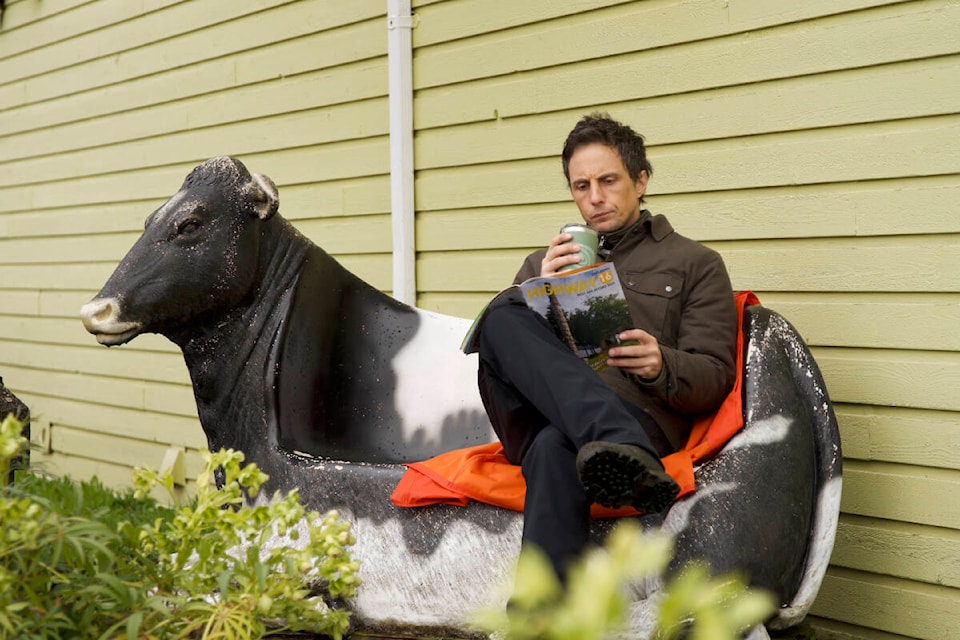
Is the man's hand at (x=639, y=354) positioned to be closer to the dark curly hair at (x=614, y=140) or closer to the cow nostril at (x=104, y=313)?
the dark curly hair at (x=614, y=140)

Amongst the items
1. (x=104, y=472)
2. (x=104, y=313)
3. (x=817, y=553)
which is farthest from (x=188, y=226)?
(x=104, y=472)

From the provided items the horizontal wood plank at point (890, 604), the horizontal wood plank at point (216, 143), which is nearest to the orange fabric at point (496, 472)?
the horizontal wood plank at point (890, 604)

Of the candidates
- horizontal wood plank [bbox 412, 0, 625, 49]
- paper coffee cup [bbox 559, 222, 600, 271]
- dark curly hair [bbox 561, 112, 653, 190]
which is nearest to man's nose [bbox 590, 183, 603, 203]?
dark curly hair [bbox 561, 112, 653, 190]

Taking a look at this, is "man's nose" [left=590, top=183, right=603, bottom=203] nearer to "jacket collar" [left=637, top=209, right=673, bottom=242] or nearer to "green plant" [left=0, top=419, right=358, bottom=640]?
"jacket collar" [left=637, top=209, right=673, bottom=242]

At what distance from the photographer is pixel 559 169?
4312 mm

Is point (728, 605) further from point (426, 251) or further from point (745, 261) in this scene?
point (426, 251)

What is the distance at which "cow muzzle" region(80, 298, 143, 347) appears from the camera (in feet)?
10.8

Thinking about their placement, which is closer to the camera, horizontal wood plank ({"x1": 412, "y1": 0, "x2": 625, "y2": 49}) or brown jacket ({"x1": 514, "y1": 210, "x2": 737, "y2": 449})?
brown jacket ({"x1": 514, "y1": 210, "x2": 737, "y2": 449})

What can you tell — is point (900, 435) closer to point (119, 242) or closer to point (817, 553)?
point (817, 553)

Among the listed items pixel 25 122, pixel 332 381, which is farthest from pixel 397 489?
pixel 25 122

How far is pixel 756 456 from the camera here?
9.19ft

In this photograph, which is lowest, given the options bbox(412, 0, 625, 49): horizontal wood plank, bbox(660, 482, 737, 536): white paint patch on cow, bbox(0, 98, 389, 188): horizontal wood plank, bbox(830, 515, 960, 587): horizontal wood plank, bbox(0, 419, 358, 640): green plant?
bbox(830, 515, 960, 587): horizontal wood plank

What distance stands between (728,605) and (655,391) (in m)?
0.56

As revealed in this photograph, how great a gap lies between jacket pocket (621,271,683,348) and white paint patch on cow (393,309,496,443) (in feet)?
2.29
